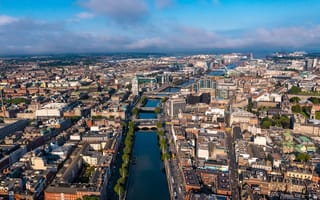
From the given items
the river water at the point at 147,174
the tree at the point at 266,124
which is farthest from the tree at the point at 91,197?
the tree at the point at 266,124

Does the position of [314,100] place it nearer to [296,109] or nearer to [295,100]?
[295,100]

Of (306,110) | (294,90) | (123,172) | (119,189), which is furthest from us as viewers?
(294,90)

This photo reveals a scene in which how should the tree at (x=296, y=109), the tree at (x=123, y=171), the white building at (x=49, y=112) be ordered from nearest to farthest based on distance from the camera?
the tree at (x=123, y=171) → the white building at (x=49, y=112) → the tree at (x=296, y=109)

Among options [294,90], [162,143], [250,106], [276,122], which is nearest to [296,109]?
[250,106]

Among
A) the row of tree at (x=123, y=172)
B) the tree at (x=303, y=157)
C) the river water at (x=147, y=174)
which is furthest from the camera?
the tree at (x=303, y=157)

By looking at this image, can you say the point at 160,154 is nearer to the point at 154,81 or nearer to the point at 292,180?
the point at 292,180

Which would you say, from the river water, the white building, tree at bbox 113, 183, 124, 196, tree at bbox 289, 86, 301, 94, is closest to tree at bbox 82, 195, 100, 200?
tree at bbox 113, 183, 124, 196

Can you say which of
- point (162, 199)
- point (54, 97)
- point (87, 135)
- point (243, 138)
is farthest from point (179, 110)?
point (54, 97)

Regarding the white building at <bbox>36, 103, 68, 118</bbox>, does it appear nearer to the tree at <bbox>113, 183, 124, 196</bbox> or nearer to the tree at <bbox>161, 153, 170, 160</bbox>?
the tree at <bbox>161, 153, 170, 160</bbox>

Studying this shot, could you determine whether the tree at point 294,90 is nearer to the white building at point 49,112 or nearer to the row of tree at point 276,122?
the row of tree at point 276,122

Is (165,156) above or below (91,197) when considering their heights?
below

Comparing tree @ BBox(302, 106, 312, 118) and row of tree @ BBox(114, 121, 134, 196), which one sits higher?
tree @ BBox(302, 106, 312, 118)
